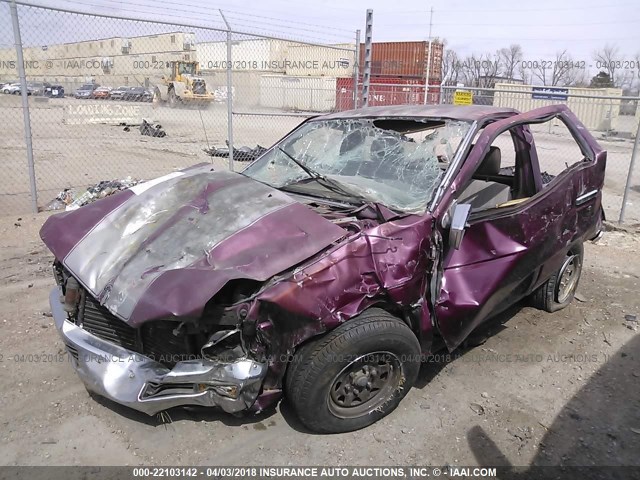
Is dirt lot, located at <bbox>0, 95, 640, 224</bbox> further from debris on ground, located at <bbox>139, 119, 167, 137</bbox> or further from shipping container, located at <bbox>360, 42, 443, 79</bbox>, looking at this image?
shipping container, located at <bbox>360, 42, 443, 79</bbox>

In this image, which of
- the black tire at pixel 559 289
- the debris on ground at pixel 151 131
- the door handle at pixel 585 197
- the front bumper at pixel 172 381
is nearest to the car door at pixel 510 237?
the door handle at pixel 585 197

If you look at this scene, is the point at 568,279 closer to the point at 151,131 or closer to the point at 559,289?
the point at 559,289

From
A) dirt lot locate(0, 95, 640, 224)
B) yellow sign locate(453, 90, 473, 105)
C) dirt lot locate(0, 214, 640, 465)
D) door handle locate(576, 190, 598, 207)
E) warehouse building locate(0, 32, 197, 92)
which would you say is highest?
warehouse building locate(0, 32, 197, 92)

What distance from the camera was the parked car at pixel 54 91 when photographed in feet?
45.9

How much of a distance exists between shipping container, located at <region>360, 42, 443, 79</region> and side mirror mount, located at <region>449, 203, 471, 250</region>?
2818 cm

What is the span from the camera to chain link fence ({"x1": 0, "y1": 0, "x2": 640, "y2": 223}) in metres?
8.60

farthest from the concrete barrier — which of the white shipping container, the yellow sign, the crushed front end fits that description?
the crushed front end

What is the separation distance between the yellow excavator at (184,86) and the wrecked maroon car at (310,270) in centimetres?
2495

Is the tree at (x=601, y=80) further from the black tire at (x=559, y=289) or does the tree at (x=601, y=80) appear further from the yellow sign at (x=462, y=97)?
the black tire at (x=559, y=289)

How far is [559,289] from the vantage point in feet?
14.1

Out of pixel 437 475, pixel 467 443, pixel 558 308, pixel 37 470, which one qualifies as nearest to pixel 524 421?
pixel 467 443

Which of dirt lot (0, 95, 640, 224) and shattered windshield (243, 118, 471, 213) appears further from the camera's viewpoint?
dirt lot (0, 95, 640, 224)

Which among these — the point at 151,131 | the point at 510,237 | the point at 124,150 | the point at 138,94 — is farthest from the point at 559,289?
the point at 138,94

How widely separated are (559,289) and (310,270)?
2905 millimetres
